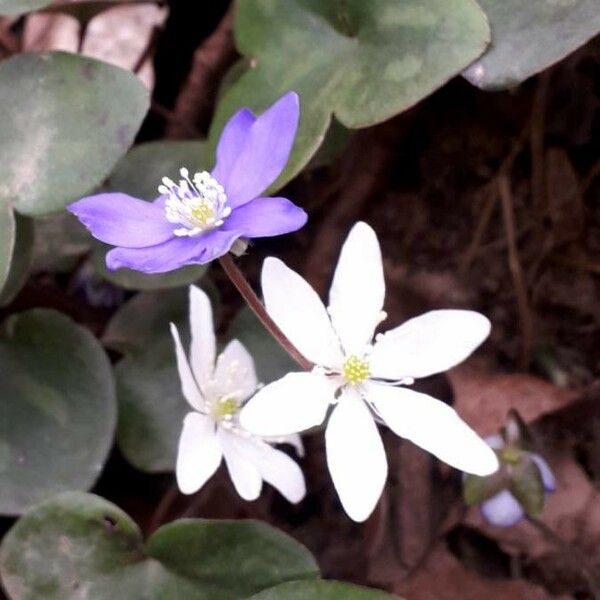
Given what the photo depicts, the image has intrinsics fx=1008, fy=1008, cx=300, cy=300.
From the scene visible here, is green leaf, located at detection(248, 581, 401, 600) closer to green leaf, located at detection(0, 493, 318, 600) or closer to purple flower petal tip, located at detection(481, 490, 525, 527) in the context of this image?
green leaf, located at detection(0, 493, 318, 600)

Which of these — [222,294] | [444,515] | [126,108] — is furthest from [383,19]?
[444,515]

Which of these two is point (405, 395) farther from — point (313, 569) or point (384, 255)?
point (384, 255)

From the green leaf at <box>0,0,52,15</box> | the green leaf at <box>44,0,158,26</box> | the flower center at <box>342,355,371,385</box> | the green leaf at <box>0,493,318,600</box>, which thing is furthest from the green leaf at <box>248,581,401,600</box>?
the green leaf at <box>44,0,158,26</box>

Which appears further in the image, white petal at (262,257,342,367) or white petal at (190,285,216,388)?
white petal at (190,285,216,388)

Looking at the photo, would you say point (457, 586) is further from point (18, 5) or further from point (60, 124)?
point (18, 5)

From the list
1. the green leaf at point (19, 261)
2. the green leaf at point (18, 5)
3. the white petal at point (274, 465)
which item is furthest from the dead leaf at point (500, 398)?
the green leaf at point (18, 5)

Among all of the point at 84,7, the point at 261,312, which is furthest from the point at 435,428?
the point at 84,7

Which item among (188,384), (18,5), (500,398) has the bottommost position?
(500,398)
